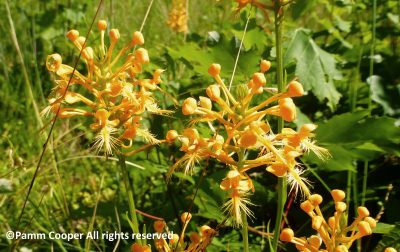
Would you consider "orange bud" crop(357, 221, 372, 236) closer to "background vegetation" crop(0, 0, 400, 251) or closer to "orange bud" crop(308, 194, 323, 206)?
"orange bud" crop(308, 194, 323, 206)

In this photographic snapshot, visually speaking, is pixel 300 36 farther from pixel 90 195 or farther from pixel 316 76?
pixel 90 195

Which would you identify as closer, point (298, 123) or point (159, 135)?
point (159, 135)

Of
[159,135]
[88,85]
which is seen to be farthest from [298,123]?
[88,85]

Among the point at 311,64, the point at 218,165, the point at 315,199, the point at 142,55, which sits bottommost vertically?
the point at 218,165

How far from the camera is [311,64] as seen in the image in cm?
205

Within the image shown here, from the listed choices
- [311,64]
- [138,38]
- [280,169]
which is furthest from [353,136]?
[138,38]

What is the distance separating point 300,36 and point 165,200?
0.96 metres

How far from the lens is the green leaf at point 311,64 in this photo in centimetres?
200

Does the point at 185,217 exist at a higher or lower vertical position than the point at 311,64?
lower

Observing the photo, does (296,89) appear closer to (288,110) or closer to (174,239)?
(288,110)

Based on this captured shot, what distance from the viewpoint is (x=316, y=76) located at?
204cm

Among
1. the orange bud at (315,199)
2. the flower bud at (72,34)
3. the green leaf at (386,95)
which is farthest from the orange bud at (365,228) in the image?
the green leaf at (386,95)

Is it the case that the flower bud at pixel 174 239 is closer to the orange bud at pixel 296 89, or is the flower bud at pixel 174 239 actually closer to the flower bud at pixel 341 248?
the flower bud at pixel 341 248

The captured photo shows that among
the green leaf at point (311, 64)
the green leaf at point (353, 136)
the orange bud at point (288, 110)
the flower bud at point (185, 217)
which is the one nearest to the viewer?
the orange bud at point (288, 110)
